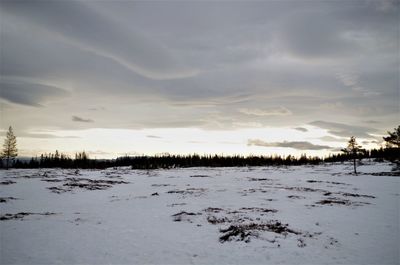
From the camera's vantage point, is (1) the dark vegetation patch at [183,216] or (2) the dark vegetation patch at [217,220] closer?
(2) the dark vegetation patch at [217,220]

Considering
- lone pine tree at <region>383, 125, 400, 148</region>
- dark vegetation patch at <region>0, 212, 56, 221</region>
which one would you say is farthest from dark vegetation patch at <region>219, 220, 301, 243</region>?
lone pine tree at <region>383, 125, 400, 148</region>

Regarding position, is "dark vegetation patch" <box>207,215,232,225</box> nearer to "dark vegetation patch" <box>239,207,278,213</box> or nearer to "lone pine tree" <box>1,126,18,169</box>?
"dark vegetation patch" <box>239,207,278,213</box>

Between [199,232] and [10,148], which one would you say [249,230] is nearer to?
[199,232]

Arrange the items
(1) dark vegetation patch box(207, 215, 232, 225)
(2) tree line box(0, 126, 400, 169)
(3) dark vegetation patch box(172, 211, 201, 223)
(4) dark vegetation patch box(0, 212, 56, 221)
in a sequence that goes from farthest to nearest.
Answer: (2) tree line box(0, 126, 400, 169)
(3) dark vegetation patch box(172, 211, 201, 223)
(4) dark vegetation patch box(0, 212, 56, 221)
(1) dark vegetation patch box(207, 215, 232, 225)

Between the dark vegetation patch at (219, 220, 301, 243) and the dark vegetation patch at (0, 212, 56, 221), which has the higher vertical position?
the dark vegetation patch at (219, 220, 301, 243)

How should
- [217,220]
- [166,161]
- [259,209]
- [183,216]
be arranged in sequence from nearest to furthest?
[217,220] < [183,216] < [259,209] < [166,161]

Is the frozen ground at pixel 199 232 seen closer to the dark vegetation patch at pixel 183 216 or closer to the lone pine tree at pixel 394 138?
the dark vegetation patch at pixel 183 216

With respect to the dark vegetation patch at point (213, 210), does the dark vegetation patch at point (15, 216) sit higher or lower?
lower

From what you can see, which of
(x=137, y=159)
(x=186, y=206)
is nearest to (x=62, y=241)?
(x=186, y=206)

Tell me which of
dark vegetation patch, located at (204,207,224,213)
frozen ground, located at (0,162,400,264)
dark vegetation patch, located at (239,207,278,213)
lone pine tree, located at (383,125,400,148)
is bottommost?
frozen ground, located at (0,162,400,264)

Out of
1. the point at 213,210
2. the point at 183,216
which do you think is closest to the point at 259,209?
the point at 213,210

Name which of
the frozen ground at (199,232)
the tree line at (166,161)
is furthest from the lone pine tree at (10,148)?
the frozen ground at (199,232)

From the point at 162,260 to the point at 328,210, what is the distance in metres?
17.8

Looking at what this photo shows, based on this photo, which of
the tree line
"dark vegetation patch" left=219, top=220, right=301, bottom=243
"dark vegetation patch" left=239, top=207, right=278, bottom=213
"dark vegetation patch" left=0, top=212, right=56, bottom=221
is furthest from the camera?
the tree line
